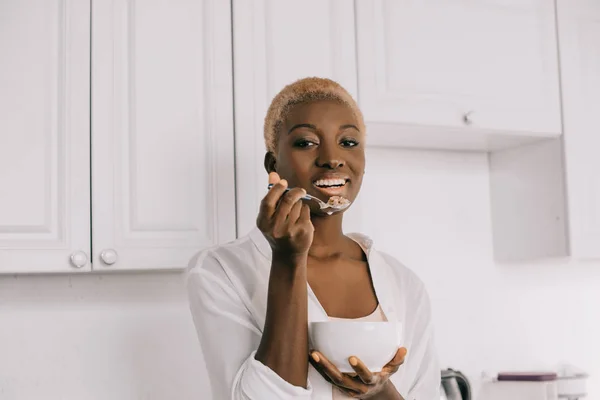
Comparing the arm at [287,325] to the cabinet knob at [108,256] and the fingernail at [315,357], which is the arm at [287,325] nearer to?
the fingernail at [315,357]

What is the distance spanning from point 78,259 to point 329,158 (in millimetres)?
560

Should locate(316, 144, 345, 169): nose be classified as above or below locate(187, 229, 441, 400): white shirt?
above

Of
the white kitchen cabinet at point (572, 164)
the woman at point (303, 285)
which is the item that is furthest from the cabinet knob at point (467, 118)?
the woman at point (303, 285)

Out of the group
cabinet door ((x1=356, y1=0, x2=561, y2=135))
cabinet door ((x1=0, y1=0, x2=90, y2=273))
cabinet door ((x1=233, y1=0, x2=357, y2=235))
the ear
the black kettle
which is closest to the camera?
the ear

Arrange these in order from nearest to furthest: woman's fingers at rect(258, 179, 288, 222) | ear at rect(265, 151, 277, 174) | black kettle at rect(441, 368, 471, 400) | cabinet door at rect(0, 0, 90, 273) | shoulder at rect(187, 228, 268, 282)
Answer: woman's fingers at rect(258, 179, 288, 222) < shoulder at rect(187, 228, 268, 282) < ear at rect(265, 151, 277, 174) < cabinet door at rect(0, 0, 90, 273) < black kettle at rect(441, 368, 471, 400)

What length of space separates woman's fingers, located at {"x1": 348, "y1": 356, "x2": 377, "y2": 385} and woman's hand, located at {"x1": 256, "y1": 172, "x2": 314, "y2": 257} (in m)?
0.17

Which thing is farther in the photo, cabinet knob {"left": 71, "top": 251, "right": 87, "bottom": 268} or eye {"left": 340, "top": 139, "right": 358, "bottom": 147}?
cabinet knob {"left": 71, "top": 251, "right": 87, "bottom": 268}

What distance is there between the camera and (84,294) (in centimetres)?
184

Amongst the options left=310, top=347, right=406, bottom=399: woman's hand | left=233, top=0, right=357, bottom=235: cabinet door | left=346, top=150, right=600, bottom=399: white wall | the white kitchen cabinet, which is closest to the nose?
left=310, top=347, right=406, bottom=399: woman's hand

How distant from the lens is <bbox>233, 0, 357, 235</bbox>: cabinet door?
1.70 meters

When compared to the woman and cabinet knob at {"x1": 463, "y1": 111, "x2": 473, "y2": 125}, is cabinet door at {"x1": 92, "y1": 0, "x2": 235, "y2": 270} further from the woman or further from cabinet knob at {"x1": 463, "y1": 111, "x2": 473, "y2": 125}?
cabinet knob at {"x1": 463, "y1": 111, "x2": 473, "y2": 125}

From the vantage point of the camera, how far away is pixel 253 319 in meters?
1.26

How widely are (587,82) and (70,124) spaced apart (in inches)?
51.9

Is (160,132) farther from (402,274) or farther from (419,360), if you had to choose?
(419,360)
